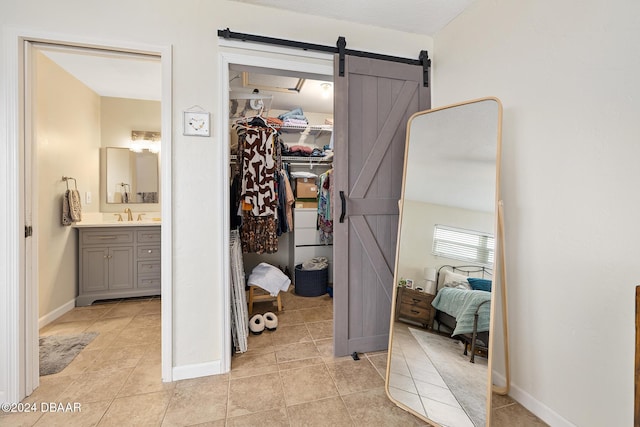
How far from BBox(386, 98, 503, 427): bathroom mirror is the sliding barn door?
0.32 m

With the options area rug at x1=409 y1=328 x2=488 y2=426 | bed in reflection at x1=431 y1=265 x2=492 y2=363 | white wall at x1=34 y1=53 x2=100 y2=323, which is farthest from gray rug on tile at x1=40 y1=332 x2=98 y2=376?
bed in reflection at x1=431 y1=265 x2=492 y2=363

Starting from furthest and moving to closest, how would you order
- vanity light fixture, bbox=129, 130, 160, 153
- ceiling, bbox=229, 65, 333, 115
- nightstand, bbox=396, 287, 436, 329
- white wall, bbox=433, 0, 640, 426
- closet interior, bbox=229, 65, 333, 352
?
vanity light fixture, bbox=129, 130, 160, 153 → ceiling, bbox=229, 65, 333, 115 → closet interior, bbox=229, 65, 333, 352 → nightstand, bbox=396, 287, 436, 329 → white wall, bbox=433, 0, 640, 426

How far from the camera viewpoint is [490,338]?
4.50ft

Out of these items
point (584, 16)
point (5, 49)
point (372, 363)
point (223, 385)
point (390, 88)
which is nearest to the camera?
point (584, 16)

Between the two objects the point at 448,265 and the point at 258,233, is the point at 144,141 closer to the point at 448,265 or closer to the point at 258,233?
the point at 258,233

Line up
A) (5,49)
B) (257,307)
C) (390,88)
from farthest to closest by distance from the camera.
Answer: (257,307), (390,88), (5,49)

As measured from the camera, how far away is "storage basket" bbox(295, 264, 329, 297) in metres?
3.45

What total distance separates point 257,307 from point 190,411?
5.14 ft

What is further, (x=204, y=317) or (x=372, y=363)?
(x=372, y=363)

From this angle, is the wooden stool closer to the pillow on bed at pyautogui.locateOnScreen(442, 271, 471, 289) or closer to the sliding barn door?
the sliding barn door

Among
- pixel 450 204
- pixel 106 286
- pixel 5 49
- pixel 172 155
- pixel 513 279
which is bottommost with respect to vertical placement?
pixel 106 286

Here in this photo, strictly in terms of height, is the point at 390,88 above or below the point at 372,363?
above

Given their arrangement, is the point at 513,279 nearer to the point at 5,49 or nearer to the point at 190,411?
the point at 190,411

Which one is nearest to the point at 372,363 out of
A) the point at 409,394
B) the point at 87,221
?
the point at 409,394
